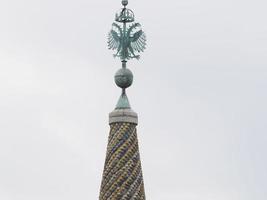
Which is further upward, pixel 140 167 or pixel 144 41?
pixel 144 41

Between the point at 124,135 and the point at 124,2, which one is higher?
A: the point at 124,2

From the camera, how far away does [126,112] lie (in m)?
28.6

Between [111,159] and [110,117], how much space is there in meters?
1.33

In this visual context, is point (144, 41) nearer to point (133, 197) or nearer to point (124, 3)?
point (124, 3)

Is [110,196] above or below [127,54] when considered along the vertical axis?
below

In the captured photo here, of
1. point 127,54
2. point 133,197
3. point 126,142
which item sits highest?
point 127,54

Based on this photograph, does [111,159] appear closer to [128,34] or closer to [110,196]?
[110,196]

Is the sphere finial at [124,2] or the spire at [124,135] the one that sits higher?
the sphere finial at [124,2]

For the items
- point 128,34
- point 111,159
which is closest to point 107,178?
point 111,159

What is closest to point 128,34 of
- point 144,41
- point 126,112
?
point 144,41

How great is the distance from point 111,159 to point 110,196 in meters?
1.19

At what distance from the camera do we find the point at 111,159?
2831 cm

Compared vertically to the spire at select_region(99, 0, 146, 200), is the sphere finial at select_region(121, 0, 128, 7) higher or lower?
higher

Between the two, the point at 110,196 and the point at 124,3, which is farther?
the point at 124,3
